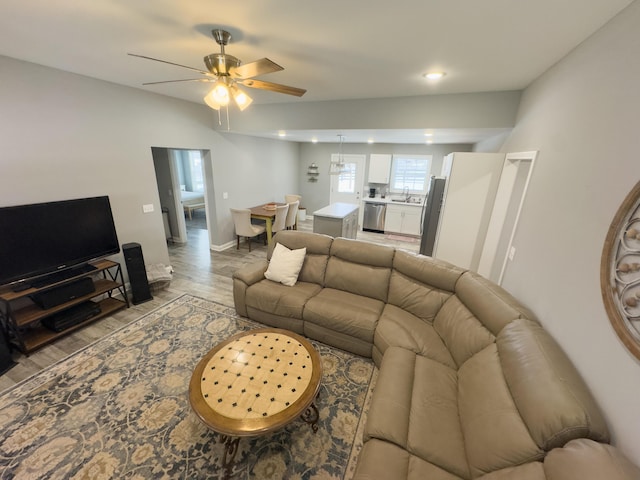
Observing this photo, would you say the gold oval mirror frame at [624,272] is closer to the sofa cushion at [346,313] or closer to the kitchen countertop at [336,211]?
the sofa cushion at [346,313]

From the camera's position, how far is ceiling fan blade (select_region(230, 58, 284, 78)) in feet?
5.46

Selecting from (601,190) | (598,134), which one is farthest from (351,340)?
(598,134)

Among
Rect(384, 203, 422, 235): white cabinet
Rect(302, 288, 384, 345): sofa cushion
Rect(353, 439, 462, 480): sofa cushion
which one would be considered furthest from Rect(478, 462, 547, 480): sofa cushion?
Rect(384, 203, 422, 235): white cabinet

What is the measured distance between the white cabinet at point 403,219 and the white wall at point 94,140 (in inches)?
170

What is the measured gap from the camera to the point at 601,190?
132 cm

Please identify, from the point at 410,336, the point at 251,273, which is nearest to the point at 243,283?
the point at 251,273

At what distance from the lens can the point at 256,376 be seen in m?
1.75

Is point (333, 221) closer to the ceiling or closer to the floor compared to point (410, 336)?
closer to the ceiling

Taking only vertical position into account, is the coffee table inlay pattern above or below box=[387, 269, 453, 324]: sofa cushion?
below

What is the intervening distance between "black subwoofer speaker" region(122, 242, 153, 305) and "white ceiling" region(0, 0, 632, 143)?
2004 millimetres

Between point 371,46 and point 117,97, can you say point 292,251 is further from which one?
point 117,97

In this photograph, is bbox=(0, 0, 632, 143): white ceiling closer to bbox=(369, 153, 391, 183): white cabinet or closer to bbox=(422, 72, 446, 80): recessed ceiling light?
bbox=(422, 72, 446, 80): recessed ceiling light

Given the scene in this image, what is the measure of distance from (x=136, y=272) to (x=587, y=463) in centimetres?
410

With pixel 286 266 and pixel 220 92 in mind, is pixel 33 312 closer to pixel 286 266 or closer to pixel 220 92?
pixel 286 266
